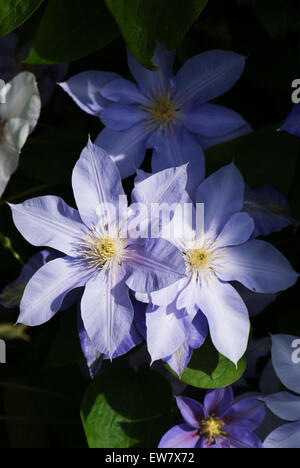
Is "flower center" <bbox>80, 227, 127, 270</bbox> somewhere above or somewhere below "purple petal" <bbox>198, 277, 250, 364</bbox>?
above

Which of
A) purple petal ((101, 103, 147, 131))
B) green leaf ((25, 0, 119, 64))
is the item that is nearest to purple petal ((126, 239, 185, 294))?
purple petal ((101, 103, 147, 131))

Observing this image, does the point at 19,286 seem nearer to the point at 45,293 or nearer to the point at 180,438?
the point at 45,293

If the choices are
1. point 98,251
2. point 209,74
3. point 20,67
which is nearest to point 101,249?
point 98,251

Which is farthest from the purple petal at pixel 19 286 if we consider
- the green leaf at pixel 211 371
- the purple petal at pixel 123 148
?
the green leaf at pixel 211 371

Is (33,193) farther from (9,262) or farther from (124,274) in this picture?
(124,274)

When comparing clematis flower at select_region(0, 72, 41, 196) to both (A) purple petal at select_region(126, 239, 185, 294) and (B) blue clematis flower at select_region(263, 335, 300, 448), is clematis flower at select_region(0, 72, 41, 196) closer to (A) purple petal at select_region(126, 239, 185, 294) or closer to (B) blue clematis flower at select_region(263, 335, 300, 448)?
(A) purple petal at select_region(126, 239, 185, 294)
